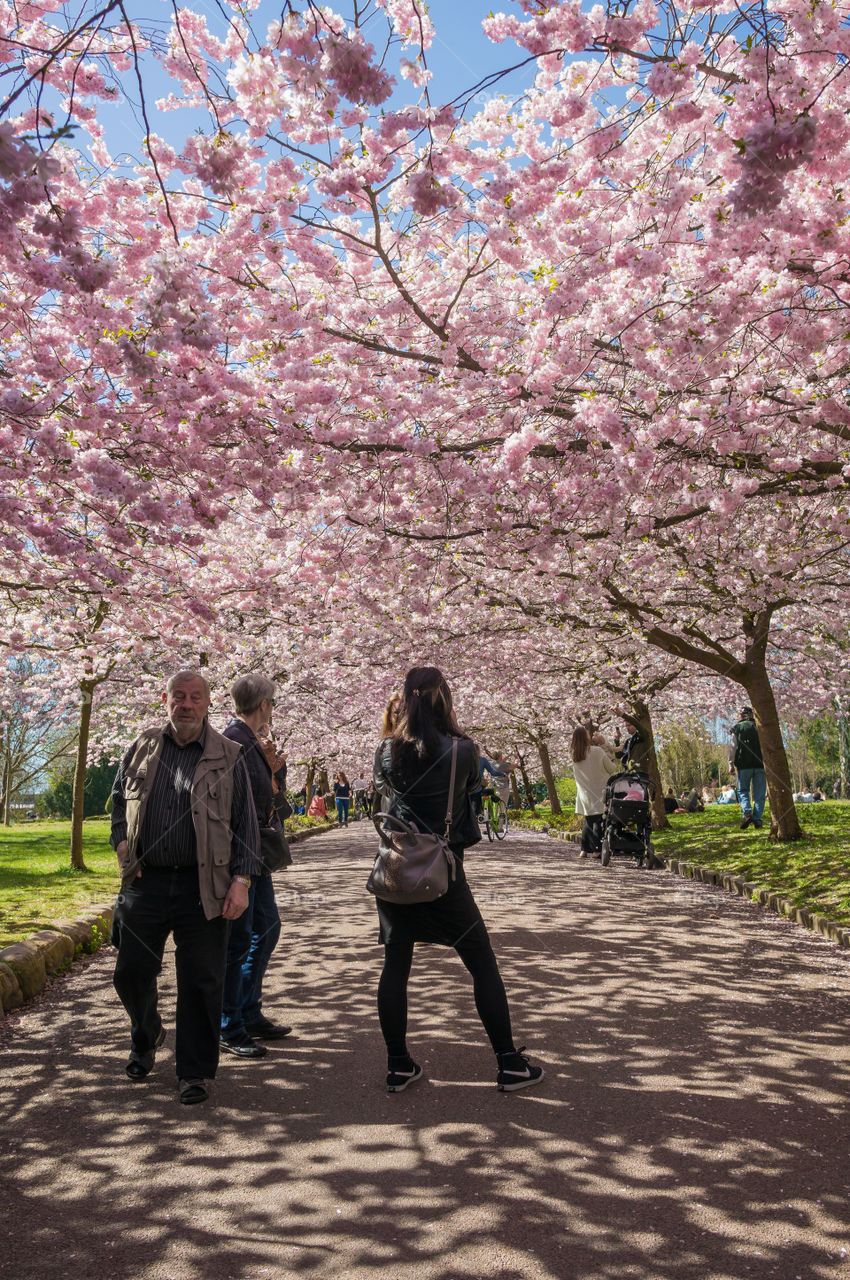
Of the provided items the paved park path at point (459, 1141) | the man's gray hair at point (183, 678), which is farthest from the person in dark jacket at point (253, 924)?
the man's gray hair at point (183, 678)

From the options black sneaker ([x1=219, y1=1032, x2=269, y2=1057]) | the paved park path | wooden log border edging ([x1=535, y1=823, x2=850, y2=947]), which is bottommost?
the paved park path

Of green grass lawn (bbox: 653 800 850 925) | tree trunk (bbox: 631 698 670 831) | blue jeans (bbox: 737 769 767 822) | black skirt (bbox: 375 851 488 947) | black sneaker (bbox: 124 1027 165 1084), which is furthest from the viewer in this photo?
tree trunk (bbox: 631 698 670 831)

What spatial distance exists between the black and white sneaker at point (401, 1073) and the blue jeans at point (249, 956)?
1141 mm

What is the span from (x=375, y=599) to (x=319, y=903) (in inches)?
220

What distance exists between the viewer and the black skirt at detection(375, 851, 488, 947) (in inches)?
176


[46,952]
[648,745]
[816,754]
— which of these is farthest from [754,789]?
[816,754]

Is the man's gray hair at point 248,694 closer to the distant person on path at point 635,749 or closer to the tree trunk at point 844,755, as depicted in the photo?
the distant person on path at point 635,749

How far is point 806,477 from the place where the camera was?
8.77 m

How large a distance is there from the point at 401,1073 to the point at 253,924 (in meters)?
1.33

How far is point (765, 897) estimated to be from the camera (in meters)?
9.92

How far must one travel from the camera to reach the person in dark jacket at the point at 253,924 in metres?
A: 5.21

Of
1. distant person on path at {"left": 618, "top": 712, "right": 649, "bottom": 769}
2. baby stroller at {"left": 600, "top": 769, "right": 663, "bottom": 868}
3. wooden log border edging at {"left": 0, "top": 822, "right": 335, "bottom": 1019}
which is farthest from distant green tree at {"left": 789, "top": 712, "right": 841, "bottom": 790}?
A: wooden log border edging at {"left": 0, "top": 822, "right": 335, "bottom": 1019}

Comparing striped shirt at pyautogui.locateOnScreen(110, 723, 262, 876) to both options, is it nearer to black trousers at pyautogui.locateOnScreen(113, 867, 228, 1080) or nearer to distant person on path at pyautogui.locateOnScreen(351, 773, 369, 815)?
black trousers at pyautogui.locateOnScreen(113, 867, 228, 1080)

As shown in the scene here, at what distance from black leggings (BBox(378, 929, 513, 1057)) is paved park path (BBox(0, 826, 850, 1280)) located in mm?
231
